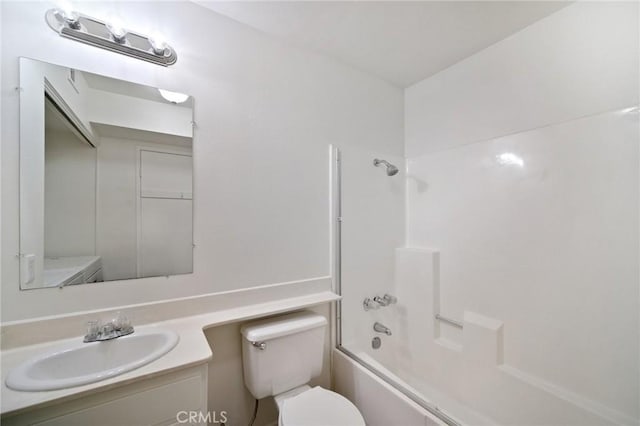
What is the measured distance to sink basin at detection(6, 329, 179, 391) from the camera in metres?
0.77

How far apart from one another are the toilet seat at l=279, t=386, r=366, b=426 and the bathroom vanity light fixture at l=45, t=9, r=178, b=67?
179 cm

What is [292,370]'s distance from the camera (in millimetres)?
1374

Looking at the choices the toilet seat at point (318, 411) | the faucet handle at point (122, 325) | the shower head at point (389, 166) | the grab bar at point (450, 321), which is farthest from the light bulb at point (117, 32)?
the grab bar at point (450, 321)

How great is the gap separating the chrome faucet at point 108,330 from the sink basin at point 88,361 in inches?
0.7

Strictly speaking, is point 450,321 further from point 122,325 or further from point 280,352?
point 122,325

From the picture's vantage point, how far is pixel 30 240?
0.99 m

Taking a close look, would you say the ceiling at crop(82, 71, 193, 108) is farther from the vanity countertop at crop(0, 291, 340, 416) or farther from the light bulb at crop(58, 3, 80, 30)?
the vanity countertop at crop(0, 291, 340, 416)

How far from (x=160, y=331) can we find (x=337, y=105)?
5.60 feet

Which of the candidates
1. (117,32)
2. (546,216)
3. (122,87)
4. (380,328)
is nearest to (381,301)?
(380,328)

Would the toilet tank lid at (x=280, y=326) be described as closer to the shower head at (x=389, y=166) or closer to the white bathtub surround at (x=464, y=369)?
the white bathtub surround at (x=464, y=369)

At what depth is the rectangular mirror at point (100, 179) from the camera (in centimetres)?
100

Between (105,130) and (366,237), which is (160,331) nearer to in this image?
(105,130)

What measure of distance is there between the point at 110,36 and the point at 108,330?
1.27 m

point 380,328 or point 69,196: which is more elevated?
point 69,196
